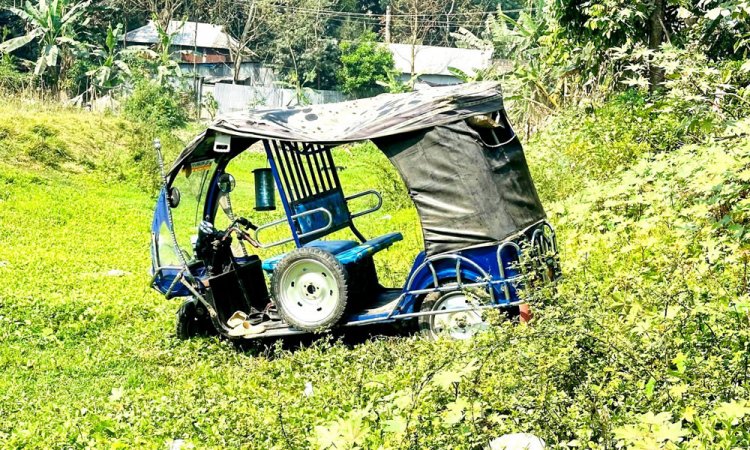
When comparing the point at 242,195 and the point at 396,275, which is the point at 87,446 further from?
the point at 242,195

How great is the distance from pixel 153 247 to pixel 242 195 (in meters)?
11.6

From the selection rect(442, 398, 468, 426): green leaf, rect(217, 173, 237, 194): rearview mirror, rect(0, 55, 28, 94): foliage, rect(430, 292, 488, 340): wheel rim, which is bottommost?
rect(430, 292, 488, 340): wheel rim

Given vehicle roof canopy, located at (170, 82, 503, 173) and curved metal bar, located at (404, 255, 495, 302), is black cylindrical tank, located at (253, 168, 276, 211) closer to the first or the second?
vehicle roof canopy, located at (170, 82, 503, 173)

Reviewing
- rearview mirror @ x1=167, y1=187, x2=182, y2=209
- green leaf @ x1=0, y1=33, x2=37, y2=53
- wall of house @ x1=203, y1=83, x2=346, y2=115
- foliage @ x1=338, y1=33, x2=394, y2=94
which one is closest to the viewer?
rearview mirror @ x1=167, y1=187, x2=182, y2=209

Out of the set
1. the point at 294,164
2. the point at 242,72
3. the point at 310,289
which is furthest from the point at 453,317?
the point at 242,72

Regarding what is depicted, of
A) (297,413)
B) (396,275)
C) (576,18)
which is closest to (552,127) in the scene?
(576,18)

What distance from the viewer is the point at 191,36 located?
49906mm

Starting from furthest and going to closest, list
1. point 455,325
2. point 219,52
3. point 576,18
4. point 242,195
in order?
point 219,52 → point 242,195 → point 576,18 → point 455,325

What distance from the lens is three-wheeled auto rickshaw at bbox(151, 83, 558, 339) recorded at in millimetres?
7273

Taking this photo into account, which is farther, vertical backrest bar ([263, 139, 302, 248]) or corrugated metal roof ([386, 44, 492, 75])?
corrugated metal roof ([386, 44, 492, 75])

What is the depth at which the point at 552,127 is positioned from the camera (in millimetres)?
14055

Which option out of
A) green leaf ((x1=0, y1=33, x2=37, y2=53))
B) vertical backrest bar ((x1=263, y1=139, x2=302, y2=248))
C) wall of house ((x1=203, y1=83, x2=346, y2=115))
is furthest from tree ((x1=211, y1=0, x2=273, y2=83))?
vertical backrest bar ((x1=263, y1=139, x2=302, y2=248))

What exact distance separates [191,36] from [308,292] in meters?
44.7

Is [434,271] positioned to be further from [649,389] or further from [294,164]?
[649,389]
